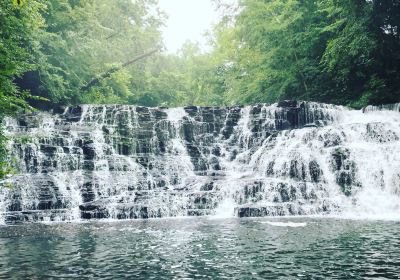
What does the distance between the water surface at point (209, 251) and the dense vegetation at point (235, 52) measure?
840cm

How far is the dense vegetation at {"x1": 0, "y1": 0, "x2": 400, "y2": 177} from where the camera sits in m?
25.8

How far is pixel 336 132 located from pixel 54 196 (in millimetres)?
15870

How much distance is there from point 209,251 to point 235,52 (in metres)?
37.2

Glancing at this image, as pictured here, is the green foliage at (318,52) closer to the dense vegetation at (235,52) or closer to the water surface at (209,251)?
the dense vegetation at (235,52)

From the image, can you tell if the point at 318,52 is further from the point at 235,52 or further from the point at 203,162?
the point at 203,162

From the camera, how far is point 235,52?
144 feet

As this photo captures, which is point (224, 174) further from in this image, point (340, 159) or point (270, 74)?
point (270, 74)

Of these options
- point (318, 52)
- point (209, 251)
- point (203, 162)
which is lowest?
point (209, 251)

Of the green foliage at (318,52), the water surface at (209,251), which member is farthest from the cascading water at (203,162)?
the green foliage at (318,52)

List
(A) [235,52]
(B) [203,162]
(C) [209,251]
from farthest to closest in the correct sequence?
(A) [235,52] → (B) [203,162] → (C) [209,251]

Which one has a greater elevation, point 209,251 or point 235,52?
point 235,52

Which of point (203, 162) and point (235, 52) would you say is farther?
point (235, 52)

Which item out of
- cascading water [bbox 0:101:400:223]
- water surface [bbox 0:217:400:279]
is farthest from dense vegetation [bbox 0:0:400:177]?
water surface [bbox 0:217:400:279]

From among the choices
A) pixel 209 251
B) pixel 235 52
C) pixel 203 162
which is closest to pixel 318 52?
pixel 235 52
